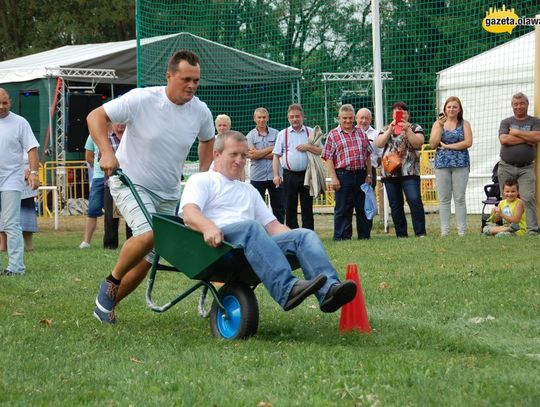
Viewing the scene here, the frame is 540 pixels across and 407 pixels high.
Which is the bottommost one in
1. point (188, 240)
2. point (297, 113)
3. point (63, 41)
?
point (188, 240)

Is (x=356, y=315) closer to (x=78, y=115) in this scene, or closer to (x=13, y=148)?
(x=13, y=148)

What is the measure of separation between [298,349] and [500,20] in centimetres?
1221

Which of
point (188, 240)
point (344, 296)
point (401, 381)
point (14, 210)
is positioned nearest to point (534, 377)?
point (401, 381)

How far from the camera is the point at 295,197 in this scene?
14.7 metres

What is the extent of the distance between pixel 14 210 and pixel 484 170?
11218mm

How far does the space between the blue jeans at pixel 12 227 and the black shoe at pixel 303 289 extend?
5415 mm

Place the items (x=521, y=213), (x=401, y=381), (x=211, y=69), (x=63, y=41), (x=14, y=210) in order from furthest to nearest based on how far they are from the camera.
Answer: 1. (x=63, y=41)
2. (x=211, y=69)
3. (x=521, y=213)
4. (x=14, y=210)
5. (x=401, y=381)

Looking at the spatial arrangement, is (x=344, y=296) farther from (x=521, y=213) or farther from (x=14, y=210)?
(x=521, y=213)

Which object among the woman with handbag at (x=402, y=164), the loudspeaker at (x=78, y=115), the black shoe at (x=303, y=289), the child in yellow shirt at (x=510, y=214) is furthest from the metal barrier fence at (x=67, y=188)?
the black shoe at (x=303, y=289)

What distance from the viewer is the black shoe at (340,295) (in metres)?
6.15

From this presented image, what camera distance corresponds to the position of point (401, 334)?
648cm

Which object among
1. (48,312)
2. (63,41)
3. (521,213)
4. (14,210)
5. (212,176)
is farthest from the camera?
(63,41)

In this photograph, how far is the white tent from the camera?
17.6 meters

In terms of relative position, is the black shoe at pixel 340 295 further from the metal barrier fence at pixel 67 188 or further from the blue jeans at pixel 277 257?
the metal barrier fence at pixel 67 188
